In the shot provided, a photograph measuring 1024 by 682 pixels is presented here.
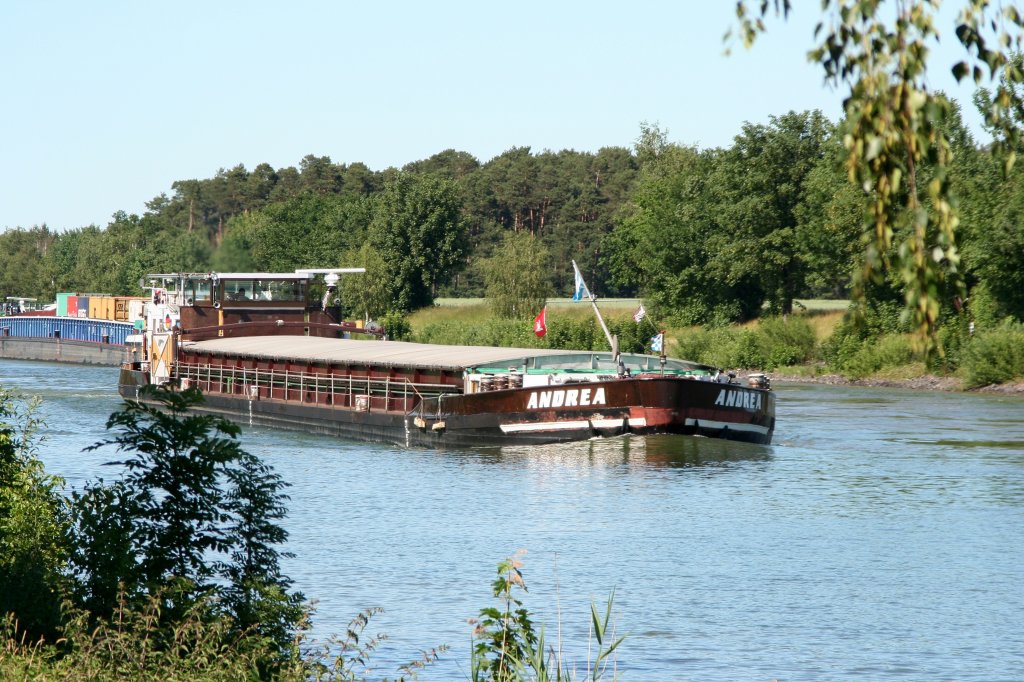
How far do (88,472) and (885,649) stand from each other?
19.9 m

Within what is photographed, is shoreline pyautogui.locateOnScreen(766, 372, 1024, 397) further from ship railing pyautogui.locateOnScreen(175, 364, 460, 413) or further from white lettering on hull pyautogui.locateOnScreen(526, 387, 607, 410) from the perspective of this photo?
ship railing pyautogui.locateOnScreen(175, 364, 460, 413)

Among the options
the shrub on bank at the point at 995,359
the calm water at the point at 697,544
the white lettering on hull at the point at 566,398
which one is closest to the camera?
the calm water at the point at 697,544

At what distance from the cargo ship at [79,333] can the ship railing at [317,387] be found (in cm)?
3620

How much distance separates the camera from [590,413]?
3291cm

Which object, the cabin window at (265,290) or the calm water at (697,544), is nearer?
the calm water at (697,544)

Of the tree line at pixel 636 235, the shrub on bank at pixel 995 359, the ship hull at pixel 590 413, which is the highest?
the tree line at pixel 636 235

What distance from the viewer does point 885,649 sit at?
15.8m

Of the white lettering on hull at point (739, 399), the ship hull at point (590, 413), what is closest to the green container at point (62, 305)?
the ship hull at point (590, 413)

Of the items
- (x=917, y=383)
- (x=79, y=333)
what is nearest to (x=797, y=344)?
(x=917, y=383)

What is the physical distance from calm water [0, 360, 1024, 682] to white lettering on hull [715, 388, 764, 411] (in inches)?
42.3

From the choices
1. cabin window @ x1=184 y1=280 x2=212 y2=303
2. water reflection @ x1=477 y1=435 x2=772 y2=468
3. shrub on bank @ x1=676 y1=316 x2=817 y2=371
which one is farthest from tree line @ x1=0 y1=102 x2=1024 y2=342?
water reflection @ x1=477 y1=435 x2=772 y2=468

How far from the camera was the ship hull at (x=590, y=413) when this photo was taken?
32.0m

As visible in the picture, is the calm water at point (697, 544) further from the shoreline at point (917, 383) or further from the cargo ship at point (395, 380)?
the shoreline at point (917, 383)

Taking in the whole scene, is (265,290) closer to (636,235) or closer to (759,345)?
(759,345)
